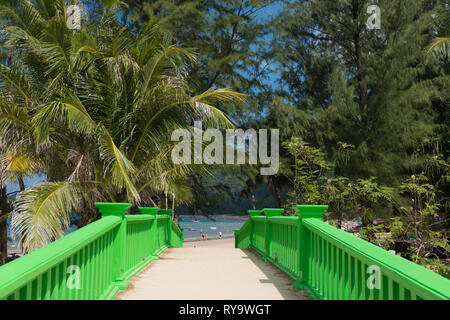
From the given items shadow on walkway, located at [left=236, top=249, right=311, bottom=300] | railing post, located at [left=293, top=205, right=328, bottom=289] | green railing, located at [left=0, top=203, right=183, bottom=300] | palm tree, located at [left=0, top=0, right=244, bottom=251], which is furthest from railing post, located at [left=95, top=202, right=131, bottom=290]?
palm tree, located at [left=0, top=0, right=244, bottom=251]

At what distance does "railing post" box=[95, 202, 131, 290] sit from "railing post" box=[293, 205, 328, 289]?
2.11m

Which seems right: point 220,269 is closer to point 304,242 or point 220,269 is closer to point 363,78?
point 304,242

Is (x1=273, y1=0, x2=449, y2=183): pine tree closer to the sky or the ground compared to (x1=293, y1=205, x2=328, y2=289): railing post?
closer to the sky

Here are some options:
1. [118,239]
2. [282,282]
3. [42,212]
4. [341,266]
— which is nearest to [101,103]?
[42,212]

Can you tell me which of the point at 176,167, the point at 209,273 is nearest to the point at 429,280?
the point at 209,273

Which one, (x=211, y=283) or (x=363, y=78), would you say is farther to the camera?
(x=363, y=78)

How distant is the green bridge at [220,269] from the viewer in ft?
7.24

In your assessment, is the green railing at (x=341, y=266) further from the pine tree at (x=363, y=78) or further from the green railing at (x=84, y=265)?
the pine tree at (x=363, y=78)

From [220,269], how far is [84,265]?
9.54 feet

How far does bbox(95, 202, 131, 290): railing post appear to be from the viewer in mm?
4457

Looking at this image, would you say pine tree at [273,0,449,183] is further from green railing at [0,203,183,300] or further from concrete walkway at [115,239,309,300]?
green railing at [0,203,183,300]

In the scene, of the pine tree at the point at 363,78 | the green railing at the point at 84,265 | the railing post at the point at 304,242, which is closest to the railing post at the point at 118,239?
the green railing at the point at 84,265

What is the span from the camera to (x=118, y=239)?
4645 mm

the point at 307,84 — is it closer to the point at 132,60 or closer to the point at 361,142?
the point at 361,142
